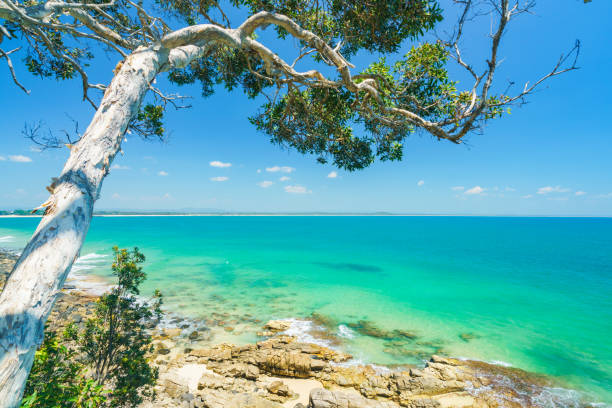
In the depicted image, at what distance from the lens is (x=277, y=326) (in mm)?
11688

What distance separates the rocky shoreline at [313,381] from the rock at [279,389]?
22 millimetres

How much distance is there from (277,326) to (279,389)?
5.01 metres

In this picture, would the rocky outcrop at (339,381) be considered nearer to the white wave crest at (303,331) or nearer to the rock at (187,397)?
the rock at (187,397)

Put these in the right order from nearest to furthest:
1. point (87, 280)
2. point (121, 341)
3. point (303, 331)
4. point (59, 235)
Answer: point (59, 235)
point (121, 341)
point (303, 331)
point (87, 280)

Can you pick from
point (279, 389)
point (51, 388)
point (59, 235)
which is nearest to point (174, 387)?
point (279, 389)

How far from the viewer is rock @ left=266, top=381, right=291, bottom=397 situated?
264 inches

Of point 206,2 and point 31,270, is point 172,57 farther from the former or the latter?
point 206,2

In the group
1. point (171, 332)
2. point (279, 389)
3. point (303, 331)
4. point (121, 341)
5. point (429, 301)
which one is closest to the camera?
point (121, 341)

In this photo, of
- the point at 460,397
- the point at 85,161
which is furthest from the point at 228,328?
the point at 85,161

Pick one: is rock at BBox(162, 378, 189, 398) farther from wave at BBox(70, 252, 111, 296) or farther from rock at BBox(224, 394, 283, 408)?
wave at BBox(70, 252, 111, 296)

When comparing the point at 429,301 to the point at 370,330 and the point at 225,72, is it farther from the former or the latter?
the point at 225,72

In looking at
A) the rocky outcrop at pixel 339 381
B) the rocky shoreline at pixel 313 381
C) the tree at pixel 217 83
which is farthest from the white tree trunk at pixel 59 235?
the rocky outcrop at pixel 339 381

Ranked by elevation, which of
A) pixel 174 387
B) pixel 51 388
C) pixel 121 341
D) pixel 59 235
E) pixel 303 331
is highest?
pixel 59 235

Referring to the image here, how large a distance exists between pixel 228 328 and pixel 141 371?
6.89 meters
